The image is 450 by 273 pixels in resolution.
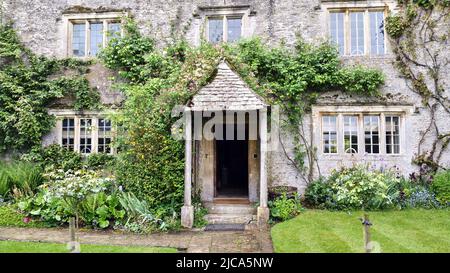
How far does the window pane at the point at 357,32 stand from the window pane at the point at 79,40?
9.11 meters

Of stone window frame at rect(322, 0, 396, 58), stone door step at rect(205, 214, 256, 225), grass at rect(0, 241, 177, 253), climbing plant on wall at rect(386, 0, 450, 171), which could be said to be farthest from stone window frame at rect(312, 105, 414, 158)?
grass at rect(0, 241, 177, 253)

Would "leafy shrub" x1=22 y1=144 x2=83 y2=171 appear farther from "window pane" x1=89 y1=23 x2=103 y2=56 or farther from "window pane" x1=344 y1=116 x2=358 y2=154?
"window pane" x1=344 y1=116 x2=358 y2=154

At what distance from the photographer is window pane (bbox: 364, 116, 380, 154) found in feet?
34.9

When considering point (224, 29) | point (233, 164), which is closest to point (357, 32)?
point (224, 29)

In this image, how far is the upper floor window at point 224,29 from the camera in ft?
37.1

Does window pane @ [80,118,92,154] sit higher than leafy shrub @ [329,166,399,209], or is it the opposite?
window pane @ [80,118,92,154]

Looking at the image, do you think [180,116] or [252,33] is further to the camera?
[252,33]

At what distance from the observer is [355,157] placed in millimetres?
10555

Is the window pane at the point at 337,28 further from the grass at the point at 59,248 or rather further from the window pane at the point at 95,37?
the grass at the point at 59,248

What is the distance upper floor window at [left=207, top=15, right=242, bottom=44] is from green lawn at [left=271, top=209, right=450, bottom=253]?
6.20 metres
